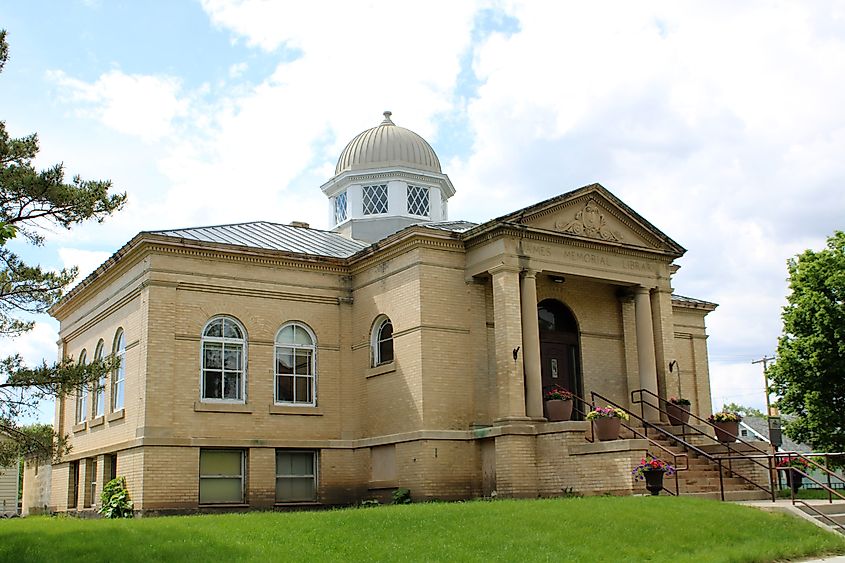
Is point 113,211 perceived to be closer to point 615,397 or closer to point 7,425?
point 7,425

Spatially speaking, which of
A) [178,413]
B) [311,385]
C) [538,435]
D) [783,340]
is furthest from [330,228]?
[783,340]

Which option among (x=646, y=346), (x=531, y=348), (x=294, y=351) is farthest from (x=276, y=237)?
(x=646, y=346)

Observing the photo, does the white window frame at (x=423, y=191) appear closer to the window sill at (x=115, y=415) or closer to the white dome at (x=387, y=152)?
the white dome at (x=387, y=152)

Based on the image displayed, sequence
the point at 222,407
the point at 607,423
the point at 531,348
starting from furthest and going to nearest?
the point at 222,407 → the point at 531,348 → the point at 607,423

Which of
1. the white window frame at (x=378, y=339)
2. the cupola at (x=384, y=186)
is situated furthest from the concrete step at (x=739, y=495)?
the cupola at (x=384, y=186)

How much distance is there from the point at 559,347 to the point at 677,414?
134 inches

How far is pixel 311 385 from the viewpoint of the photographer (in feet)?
81.1

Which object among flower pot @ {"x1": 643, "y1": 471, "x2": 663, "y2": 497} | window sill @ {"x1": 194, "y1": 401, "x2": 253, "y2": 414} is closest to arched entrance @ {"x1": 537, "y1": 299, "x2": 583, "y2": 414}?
flower pot @ {"x1": 643, "y1": 471, "x2": 663, "y2": 497}

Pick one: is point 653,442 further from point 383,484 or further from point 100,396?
point 100,396

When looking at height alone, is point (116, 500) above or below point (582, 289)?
below

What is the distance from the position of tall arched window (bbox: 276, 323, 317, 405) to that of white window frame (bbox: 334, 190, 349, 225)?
691 centimetres

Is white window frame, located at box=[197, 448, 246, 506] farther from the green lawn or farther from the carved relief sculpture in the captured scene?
the carved relief sculpture

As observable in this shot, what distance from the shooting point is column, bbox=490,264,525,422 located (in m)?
21.4

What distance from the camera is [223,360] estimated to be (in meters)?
23.7
